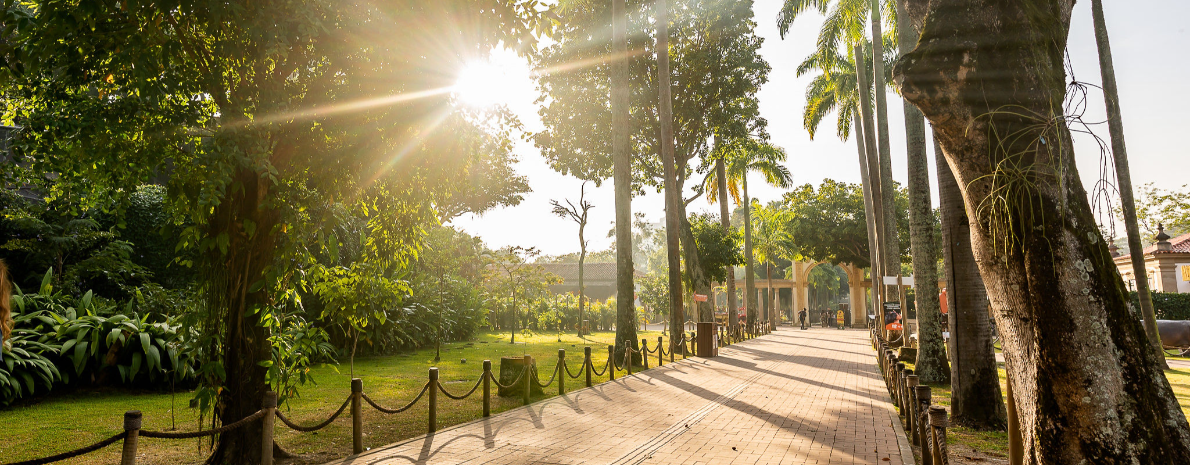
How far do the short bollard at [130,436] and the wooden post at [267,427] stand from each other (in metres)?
1.28

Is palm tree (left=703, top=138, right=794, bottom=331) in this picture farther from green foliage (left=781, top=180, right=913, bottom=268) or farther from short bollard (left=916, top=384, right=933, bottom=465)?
short bollard (left=916, top=384, right=933, bottom=465)

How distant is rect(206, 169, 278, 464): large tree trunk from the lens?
18.8ft

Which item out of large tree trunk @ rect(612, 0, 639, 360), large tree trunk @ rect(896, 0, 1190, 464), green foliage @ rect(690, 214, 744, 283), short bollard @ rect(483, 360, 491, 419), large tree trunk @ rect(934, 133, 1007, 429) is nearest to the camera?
large tree trunk @ rect(896, 0, 1190, 464)

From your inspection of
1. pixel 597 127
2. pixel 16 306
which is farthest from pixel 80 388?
pixel 597 127

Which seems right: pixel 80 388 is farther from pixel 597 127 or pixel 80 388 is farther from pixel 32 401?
pixel 597 127

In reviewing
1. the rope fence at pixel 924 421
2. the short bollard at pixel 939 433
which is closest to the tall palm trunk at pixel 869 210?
the rope fence at pixel 924 421

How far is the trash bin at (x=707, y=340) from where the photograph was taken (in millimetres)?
18516

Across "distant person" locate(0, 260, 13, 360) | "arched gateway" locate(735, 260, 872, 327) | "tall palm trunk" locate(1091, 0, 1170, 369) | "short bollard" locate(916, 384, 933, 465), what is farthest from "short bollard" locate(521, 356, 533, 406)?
"arched gateway" locate(735, 260, 872, 327)

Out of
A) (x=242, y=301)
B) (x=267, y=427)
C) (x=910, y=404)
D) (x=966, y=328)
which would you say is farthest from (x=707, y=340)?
(x=242, y=301)

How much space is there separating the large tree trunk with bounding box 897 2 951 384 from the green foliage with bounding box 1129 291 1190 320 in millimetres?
22433

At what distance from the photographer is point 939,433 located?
4566 millimetres

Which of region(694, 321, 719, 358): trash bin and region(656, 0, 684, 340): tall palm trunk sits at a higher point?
region(656, 0, 684, 340): tall palm trunk

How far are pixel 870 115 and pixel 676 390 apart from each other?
14.9 meters

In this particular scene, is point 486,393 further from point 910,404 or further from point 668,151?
point 668,151
